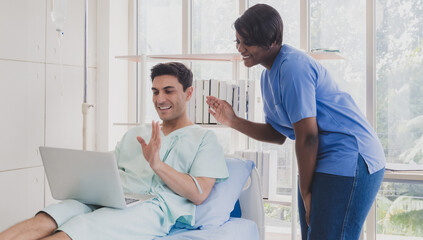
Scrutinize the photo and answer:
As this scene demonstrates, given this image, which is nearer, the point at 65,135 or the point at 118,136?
the point at 65,135

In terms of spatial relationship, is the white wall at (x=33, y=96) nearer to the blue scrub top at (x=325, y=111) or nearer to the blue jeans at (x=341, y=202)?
the blue scrub top at (x=325, y=111)

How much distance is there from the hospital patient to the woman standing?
48 cm

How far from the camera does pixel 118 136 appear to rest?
3.50m

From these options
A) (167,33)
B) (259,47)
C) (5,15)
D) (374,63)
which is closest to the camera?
(259,47)

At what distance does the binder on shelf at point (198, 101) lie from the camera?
288 centimetres

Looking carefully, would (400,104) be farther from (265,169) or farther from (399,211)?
(265,169)

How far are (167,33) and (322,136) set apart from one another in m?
2.27

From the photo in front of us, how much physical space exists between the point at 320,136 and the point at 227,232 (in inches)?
21.8

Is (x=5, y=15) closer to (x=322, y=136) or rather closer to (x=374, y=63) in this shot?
(x=322, y=136)

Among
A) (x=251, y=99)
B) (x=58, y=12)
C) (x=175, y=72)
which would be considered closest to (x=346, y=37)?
(x=251, y=99)

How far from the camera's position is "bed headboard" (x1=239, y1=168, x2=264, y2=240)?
2062 mm

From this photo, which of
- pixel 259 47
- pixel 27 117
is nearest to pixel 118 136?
pixel 27 117

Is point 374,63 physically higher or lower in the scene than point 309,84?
higher

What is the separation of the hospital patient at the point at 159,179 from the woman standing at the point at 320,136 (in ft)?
1.57
